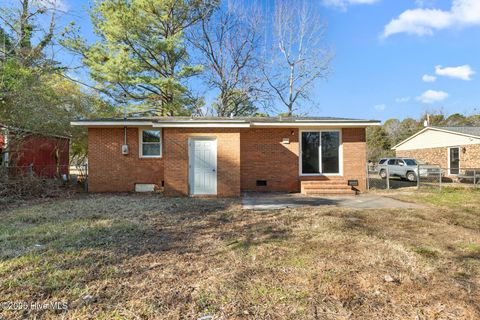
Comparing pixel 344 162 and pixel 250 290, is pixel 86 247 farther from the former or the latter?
pixel 344 162

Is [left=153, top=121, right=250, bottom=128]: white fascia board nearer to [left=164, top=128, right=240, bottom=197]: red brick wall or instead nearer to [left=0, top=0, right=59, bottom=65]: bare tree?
[left=164, top=128, right=240, bottom=197]: red brick wall

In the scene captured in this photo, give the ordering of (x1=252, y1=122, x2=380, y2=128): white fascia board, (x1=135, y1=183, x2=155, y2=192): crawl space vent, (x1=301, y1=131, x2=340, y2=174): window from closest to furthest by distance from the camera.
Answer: (x1=252, y1=122, x2=380, y2=128): white fascia board → (x1=135, y1=183, x2=155, y2=192): crawl space vent → (x1=301, y1=131, x2=340, y2=174): window

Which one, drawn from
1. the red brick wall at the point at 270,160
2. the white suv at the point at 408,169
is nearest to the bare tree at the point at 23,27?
the red brick wall at the point at 270,160

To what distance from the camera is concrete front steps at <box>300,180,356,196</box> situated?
33.9 ft

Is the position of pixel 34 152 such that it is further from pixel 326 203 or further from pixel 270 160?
pixel 326 203

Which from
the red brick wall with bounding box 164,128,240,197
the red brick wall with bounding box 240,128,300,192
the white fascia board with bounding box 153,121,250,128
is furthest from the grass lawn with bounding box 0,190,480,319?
the red brick wall with bounding box 240,128,300,192

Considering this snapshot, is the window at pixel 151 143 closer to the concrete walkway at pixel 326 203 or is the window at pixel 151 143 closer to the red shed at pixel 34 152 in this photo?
the red shed at pixel 34 152

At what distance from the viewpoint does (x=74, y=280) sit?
311 cm

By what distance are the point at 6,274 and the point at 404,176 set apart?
20333mm

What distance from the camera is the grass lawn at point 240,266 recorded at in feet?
8.57

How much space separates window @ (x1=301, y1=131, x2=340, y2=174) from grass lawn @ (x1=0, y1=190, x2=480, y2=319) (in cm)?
490

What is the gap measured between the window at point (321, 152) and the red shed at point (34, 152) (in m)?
10.4

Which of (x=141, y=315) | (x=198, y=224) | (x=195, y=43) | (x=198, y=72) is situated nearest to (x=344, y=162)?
(x=198, y=224)

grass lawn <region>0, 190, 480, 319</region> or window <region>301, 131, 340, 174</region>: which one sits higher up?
window <region>301, 131, 340, 174</region>
